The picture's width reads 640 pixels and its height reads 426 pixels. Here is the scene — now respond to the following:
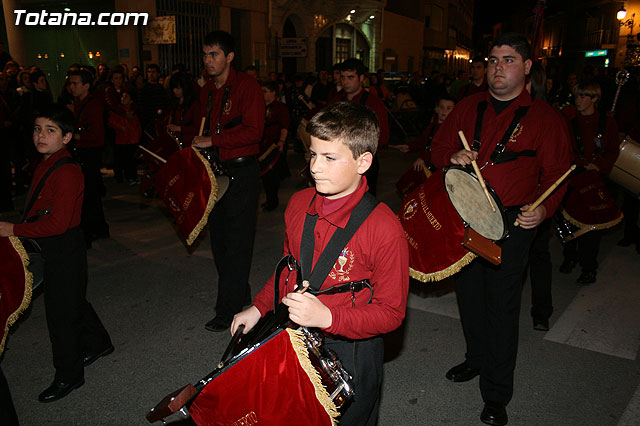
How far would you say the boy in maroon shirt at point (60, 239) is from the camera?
315 centimetres

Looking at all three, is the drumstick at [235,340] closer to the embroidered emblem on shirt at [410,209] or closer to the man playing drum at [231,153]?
the embroidered emblem on shirt at [410,209]

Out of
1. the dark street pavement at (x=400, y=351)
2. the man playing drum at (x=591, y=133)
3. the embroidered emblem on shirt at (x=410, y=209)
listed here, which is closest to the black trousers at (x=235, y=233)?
the dark street pavement at (x=400, y=351)

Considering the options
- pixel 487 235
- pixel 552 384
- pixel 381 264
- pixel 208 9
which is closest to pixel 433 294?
pixel 552 384

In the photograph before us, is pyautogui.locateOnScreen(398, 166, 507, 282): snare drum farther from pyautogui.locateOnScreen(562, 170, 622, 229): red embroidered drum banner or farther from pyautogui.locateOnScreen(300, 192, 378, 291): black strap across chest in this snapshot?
pyautogui.locateOnScreen(562, 170, 622, 229): red embroidered drum banner

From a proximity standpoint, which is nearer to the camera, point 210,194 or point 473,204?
point 473,204

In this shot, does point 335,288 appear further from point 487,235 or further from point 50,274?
point 50,274

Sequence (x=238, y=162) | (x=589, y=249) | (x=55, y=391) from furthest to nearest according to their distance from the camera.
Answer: (x=589, y=249)
(x=238, y=162)
(x=55, y=391)

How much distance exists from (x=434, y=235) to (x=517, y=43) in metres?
1.21

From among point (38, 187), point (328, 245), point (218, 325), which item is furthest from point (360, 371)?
point (218, 325)

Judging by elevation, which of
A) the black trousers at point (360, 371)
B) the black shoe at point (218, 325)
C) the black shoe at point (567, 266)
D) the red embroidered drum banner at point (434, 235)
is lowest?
the black shoe at point (218, 325)

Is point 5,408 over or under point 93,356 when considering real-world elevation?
over

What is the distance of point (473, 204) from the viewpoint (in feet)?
8.97

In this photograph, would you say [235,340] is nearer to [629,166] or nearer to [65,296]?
[65,296]

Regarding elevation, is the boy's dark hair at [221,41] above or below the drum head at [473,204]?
above
